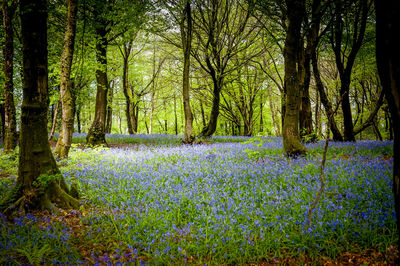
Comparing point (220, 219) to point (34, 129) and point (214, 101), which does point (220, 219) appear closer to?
point (34, 129)

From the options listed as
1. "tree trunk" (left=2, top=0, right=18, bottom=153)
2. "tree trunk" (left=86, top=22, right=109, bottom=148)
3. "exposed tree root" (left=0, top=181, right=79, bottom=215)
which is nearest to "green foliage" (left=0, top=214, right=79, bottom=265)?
"exposed tree root" (left=0, top=181, right=79, bottom=215)

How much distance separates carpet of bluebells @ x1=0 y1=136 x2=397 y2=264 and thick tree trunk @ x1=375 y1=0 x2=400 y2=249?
7.08ft

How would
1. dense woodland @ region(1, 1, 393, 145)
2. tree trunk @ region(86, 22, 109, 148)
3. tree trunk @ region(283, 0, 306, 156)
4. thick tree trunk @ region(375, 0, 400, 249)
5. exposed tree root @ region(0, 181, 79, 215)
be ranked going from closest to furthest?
thick tree trunk @ region(375, 0, 400, 249)
exposed tree root @ region(0, 181, 79, 215)
tree trunk @ region(283, 0, 306, 156)
dense woodland @ region(1, 1, 393, 145)
tree trunk @ region(86, 22, 109, 148)

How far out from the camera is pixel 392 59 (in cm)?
128

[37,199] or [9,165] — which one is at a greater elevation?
[9,165]

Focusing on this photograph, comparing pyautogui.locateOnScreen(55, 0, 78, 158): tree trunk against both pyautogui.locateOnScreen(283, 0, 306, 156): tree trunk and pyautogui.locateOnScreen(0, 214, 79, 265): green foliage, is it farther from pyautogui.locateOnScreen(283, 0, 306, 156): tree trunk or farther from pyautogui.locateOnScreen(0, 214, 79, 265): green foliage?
pyautogui.locateOnScreen(283, 0, 306, 156): tree trunk

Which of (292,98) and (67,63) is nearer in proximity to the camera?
(292,98)

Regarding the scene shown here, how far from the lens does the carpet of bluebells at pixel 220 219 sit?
2.93 metres

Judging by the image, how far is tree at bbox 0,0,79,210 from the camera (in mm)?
4012

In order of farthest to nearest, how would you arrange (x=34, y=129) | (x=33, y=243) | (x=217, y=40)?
(x=217, y=40) → (x=34, y=129) → (x=33, y=243)

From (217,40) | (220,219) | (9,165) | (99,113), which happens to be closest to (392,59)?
(220,219)

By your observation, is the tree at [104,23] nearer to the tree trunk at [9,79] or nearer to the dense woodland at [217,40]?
the dense woodland at [217,40]

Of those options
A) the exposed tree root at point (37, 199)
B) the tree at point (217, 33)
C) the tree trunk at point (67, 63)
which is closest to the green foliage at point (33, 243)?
the exposed tree root at point (37, 199)

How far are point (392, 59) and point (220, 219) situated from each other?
3258 mm
